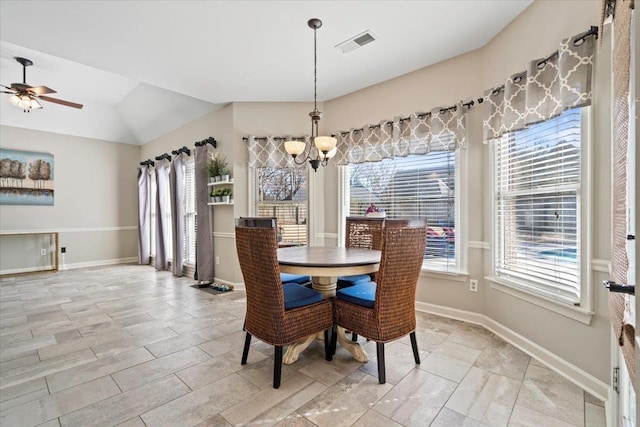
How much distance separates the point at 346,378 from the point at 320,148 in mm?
1853

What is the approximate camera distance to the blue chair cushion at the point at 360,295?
6.79 feet

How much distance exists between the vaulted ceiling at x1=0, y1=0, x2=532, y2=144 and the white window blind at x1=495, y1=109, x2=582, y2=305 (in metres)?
1.10

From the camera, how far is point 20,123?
5.41 m

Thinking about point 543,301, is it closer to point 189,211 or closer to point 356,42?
point 356,42

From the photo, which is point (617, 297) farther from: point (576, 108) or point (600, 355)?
point (576, 108)

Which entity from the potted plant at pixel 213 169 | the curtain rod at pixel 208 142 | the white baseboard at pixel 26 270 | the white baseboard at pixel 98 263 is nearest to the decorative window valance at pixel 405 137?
the potted plant at pixel 213 169

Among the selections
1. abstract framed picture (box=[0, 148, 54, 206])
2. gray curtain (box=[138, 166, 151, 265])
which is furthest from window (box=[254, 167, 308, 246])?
abstract framed picture (box=[0, 148, 54, 206])

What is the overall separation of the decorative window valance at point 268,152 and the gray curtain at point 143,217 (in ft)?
12.0

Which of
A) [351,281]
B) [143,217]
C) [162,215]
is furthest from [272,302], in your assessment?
[143,217]

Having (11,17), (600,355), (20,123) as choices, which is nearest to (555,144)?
(600,355)

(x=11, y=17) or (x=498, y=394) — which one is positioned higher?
(x=11, y=17)

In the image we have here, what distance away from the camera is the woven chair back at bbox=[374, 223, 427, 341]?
1.92 meters

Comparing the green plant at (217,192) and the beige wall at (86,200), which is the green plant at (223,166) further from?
the beige wall at (86,200)

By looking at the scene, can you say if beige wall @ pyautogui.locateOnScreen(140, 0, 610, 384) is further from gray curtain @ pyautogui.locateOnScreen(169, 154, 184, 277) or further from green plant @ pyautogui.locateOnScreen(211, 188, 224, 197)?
gray curtain @ pyautogui.locateOnScreen(169, 154, 184, 277)
